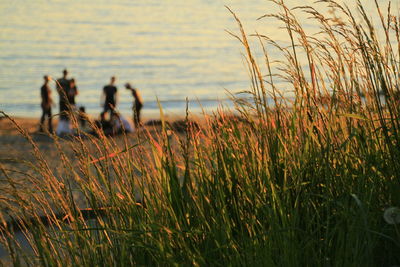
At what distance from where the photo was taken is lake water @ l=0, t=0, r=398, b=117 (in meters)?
43.2

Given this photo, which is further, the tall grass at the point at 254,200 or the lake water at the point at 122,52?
the lake water at the point at 122,52

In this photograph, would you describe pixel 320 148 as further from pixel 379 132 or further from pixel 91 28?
pixel 91 28

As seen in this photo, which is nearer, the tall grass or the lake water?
the tall grass

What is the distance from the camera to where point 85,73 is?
164 ft

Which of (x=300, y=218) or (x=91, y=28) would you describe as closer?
(x=300, y=218)

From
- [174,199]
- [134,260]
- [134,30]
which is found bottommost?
[134,260]

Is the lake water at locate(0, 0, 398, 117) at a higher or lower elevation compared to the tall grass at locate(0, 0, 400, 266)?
higher

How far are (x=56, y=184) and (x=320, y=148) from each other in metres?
1.23

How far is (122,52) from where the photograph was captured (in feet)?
198

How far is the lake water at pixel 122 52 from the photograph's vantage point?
43.2 meters

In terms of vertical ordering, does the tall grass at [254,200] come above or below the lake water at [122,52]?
below

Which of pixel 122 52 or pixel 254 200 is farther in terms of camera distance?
pixel 122 52

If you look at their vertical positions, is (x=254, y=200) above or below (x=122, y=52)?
below

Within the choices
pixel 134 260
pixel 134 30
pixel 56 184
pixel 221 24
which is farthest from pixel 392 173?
pixel 221 24
